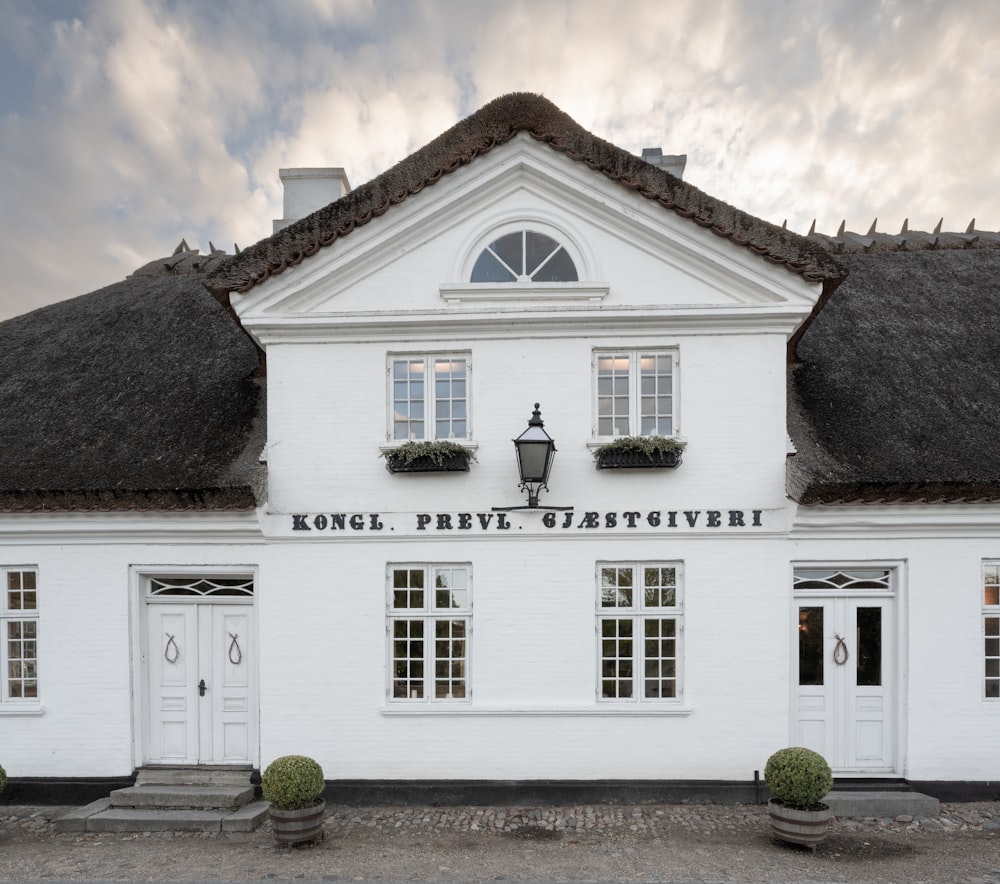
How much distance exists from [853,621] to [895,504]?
158cm

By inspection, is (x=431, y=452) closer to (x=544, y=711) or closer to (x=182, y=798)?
(x=544, y=711)

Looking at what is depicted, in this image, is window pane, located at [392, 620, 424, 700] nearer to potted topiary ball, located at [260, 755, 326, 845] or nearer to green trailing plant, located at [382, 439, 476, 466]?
potted topiary ball, located at [260, 755, 326, 845]

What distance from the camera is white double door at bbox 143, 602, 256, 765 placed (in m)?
8.70

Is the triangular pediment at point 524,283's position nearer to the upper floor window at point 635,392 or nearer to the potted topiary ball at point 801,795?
the upper floor window at point 635,392

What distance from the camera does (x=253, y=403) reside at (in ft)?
31.4

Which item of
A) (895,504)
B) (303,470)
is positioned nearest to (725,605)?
(895,504)

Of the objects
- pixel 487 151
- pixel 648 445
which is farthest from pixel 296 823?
pixel 487 151

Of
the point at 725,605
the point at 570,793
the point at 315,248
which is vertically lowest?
the point at 570,793

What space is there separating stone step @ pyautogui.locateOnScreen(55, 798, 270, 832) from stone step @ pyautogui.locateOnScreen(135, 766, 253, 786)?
52cm

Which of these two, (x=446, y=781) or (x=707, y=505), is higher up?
(x=707, y=505)

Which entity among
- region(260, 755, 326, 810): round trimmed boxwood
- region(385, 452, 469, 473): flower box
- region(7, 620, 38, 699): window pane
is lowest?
region(260, 755, 326, 810): round trimmed boxwood

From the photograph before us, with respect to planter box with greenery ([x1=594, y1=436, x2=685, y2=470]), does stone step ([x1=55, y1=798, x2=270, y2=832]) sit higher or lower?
lower

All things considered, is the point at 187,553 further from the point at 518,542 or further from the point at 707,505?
the point at 707,505

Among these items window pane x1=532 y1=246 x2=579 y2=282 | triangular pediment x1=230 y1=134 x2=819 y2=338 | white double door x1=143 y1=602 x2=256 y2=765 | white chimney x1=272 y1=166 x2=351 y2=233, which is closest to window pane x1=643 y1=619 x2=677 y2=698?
triangular pediment x1=230 y1=134 x2=819 y2=338
